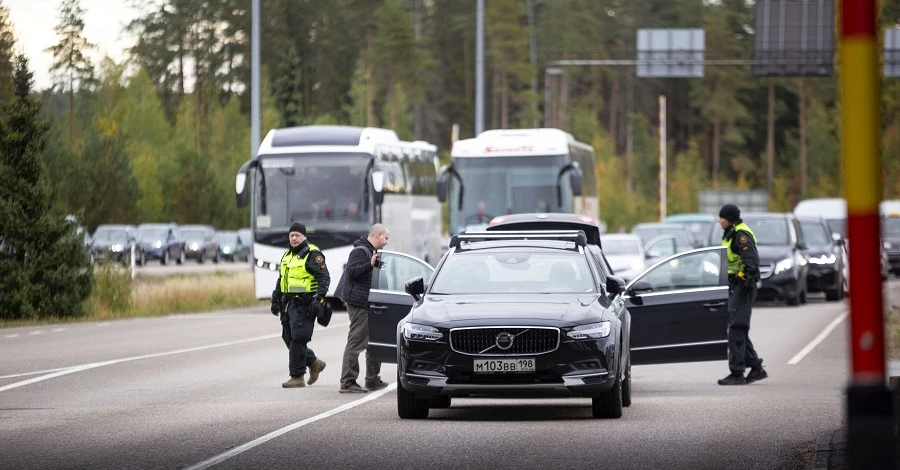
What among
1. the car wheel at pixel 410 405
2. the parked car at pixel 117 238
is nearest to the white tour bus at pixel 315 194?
the car wheel at pixel 410 405

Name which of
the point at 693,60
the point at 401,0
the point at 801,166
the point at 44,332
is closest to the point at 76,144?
the point at 693,60

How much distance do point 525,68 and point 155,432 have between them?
95.8 metres

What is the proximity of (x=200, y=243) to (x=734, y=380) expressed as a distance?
61.7 meters

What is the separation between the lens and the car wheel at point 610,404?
565 inches

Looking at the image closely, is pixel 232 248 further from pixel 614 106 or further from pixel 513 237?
pixel 513 237

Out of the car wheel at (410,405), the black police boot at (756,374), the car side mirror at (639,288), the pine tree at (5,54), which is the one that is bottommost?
the black police boot at (756,374)

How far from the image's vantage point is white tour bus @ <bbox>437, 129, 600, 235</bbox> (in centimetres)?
3747

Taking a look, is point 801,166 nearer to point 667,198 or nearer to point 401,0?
point 667,198

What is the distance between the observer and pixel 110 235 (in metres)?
68.2

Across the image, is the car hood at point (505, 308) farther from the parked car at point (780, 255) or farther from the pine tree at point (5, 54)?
the parked car at point (780, 255)

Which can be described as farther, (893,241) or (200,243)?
(200,243)

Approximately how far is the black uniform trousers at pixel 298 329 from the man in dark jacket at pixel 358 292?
0.46m

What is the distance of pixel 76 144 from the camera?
73500mm

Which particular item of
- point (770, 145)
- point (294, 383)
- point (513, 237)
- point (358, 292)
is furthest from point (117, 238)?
point (770, 145)
